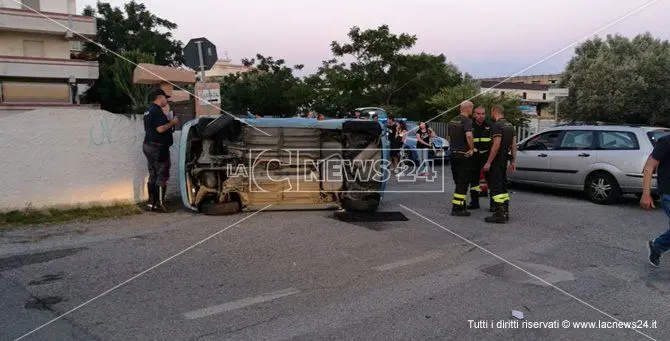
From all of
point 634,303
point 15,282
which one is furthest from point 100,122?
point 634,303

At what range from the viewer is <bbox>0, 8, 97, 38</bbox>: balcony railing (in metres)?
44.1

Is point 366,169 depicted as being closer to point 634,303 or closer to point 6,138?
point 634,303

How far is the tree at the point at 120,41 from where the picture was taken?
169ft

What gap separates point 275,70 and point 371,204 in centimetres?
3863

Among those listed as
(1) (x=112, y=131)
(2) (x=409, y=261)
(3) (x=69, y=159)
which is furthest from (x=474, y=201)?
(3) (x=69, y=159)

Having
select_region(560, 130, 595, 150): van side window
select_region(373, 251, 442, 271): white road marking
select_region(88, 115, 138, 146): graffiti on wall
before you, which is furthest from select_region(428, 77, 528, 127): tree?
select_region(373, 251, 442, 271): white road marking

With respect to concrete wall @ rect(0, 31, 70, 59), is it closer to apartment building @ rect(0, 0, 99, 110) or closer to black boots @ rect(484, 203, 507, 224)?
apartment building @ rect(0, 0, 99, 110)

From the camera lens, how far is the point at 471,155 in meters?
8.20

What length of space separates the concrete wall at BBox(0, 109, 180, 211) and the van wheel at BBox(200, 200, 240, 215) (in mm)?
1463

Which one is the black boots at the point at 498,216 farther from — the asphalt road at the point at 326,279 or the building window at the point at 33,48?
the building window at the point at 33,48

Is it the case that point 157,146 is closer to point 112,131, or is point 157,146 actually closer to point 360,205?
point 112,131

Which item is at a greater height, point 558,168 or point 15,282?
point 558,168

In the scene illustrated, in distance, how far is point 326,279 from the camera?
16.9 feet

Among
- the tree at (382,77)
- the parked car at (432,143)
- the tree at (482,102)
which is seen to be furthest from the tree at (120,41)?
the parked car at (432,143)
